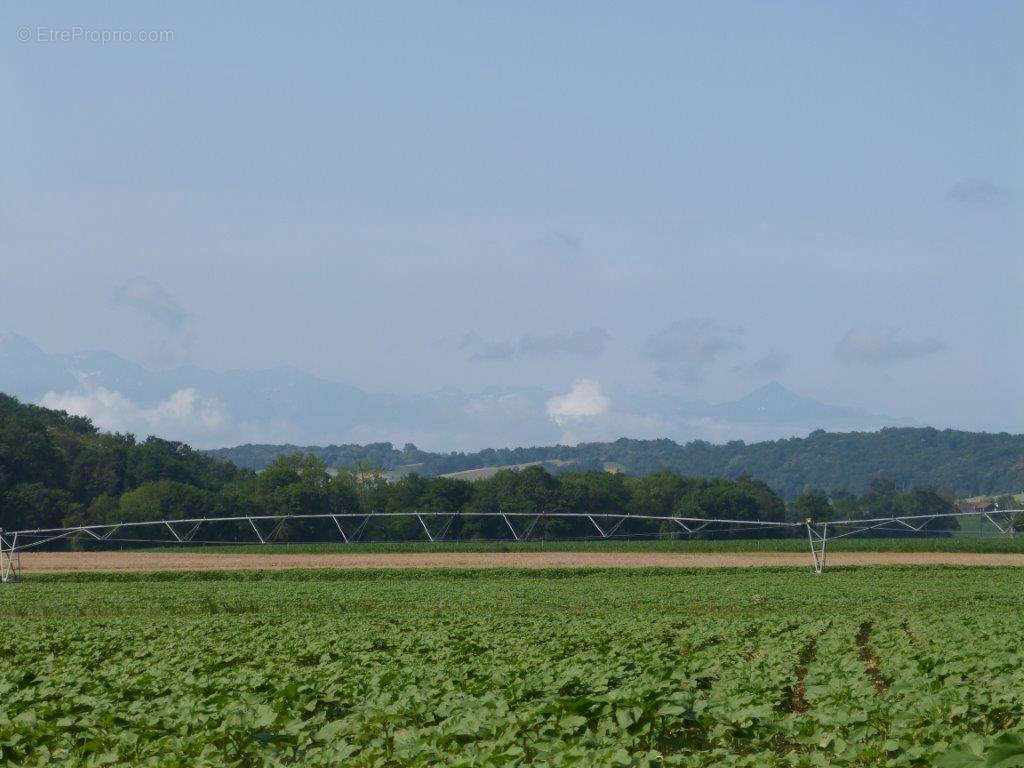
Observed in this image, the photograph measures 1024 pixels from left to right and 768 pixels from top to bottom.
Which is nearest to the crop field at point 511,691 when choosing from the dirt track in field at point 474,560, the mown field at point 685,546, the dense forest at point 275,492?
the dirt track in field at point 474,560

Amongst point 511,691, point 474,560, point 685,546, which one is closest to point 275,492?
point 685,546

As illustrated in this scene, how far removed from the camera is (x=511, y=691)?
12.9m

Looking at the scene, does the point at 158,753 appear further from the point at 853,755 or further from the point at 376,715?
the point at 853,755

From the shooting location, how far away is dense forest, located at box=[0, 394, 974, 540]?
106 meters

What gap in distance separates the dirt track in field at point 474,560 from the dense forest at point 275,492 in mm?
25525

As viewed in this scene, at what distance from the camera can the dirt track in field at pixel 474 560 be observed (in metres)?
66.3

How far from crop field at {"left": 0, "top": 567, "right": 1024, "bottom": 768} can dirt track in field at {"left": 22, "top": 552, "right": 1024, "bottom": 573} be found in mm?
37318

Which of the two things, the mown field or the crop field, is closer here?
the crop field

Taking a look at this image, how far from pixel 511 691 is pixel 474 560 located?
59640mm

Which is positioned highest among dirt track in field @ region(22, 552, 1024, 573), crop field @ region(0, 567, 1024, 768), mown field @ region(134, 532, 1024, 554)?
crop field @ region(0, 567, 1024, 768)

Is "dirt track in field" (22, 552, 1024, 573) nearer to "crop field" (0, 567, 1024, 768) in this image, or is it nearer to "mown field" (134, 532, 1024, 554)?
"mown field" (134, 532, 1024, 554)

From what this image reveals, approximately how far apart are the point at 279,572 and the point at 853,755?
5403 centimetres

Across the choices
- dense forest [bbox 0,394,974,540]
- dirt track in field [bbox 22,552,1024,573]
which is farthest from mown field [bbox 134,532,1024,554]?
dense forest [bbox 0,394,974,540]

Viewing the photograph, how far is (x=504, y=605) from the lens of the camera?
37625 millimetres
